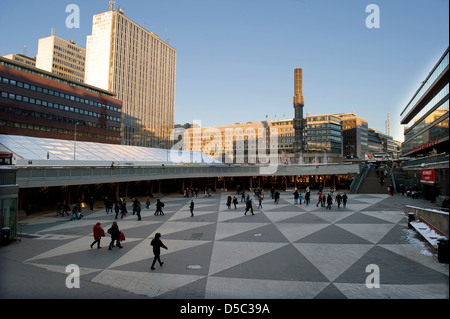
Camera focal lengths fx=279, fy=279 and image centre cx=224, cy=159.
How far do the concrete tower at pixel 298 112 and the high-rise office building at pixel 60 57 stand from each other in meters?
106

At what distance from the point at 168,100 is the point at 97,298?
133 metres

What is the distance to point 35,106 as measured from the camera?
205ft

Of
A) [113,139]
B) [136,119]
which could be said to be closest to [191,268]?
[113,139]

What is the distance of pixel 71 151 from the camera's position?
30625 mm

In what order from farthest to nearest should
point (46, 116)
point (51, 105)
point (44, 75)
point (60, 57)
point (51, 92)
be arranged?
1. point (60, 57)
2. point (44, 75)
3. point (51, 105)
4. point (51, 92)
5. point (46, 116)

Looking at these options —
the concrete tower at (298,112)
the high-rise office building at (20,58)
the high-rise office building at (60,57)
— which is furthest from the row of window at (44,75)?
the high-rise office building at (20,58)

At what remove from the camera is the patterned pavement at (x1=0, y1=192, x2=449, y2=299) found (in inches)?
312

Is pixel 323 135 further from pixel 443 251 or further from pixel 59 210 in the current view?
pixel 443 251

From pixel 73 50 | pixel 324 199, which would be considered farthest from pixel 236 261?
pixel 73 50

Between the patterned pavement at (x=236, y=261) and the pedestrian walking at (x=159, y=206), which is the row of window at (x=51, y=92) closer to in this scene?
the patterned pavement at (x=236, y=261)

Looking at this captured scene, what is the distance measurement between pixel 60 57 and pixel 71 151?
133m

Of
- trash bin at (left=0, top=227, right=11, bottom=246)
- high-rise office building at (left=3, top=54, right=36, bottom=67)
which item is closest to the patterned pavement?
trash bin at (left=0, top=227, right=11, bottom=246)

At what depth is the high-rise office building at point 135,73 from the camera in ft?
341
